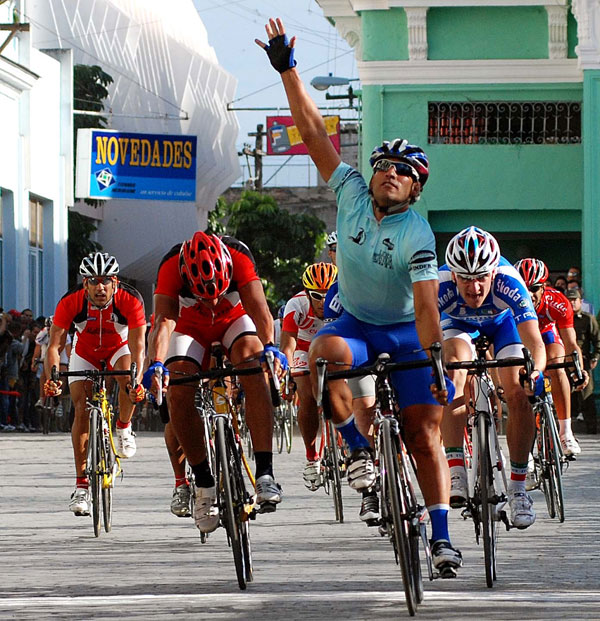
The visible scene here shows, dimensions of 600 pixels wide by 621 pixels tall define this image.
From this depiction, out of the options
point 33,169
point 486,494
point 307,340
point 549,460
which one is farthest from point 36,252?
point 486,494

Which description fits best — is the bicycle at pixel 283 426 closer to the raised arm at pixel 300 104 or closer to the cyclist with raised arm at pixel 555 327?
the cyclist with raised arm at pixel 555 327

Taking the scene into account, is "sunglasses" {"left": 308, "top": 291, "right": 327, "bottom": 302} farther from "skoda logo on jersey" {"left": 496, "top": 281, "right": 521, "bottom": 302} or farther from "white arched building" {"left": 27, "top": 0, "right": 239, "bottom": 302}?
"white arched building" {"left": 27, "top": 0, "right": 239, "bottom": 302}

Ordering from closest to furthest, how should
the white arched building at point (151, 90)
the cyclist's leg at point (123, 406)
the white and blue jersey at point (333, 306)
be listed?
the white and blue jersey at point (333, 306), the cyclist's leg at point (123, 406), the white arched building at point (151, 90)

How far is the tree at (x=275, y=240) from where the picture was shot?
65.6 meters

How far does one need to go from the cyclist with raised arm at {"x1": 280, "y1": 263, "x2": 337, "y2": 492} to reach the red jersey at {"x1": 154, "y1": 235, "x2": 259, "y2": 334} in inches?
147

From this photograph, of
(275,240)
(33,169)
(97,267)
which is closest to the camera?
(97,267)

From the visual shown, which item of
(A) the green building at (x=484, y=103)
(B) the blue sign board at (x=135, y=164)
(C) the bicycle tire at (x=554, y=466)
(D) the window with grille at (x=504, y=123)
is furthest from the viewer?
(B) the blue sign board at (x=135, y=164)

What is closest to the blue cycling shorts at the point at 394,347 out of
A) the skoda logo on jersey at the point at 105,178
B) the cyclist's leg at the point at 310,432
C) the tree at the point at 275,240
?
the cyclist's leg at the point at 310,432

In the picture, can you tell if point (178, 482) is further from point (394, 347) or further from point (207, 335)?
point (394, 347)

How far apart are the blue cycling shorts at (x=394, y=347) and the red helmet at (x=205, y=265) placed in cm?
123

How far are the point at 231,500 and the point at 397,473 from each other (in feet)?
4.73

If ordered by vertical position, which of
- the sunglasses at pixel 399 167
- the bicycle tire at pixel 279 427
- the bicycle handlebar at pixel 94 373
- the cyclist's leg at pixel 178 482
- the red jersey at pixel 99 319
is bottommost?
the bicycle tire at pixel 279 427

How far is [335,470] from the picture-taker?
12.9m

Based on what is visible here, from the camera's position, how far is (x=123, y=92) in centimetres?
6412
